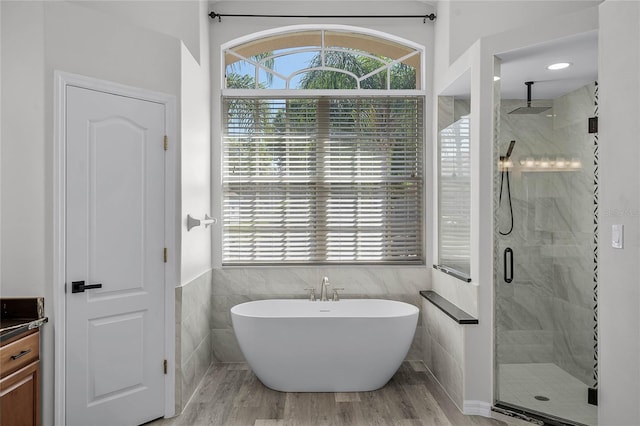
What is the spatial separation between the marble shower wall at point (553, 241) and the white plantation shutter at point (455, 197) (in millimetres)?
281

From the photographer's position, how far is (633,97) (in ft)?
6.51

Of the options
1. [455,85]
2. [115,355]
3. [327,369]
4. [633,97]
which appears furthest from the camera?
[455,85]

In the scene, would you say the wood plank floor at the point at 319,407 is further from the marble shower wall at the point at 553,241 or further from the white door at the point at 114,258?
the marble shower wall at the point at 553,241

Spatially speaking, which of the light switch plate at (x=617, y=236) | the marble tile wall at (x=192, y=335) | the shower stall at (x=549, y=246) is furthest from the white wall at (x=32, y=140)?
the light switch plate at (x=617, y=236)

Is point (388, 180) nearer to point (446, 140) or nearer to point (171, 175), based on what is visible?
point (446, 140)

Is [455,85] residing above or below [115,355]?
above

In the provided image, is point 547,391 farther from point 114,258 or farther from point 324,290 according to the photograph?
point 114,258

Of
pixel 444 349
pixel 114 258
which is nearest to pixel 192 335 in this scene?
pixel 114 258

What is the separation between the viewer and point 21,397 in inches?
82.9

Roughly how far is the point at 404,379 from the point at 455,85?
2.31m

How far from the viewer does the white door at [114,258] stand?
2412 millimetres

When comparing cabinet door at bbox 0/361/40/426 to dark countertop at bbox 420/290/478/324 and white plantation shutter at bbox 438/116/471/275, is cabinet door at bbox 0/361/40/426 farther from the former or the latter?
white plantation shutter at bbox 438/116/471/275

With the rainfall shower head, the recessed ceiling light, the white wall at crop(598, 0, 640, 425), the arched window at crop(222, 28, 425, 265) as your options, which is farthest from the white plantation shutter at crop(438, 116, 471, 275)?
the white wall at crop(598, 0, 640, 425)

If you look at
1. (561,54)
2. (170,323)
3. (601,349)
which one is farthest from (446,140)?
(170,323)
